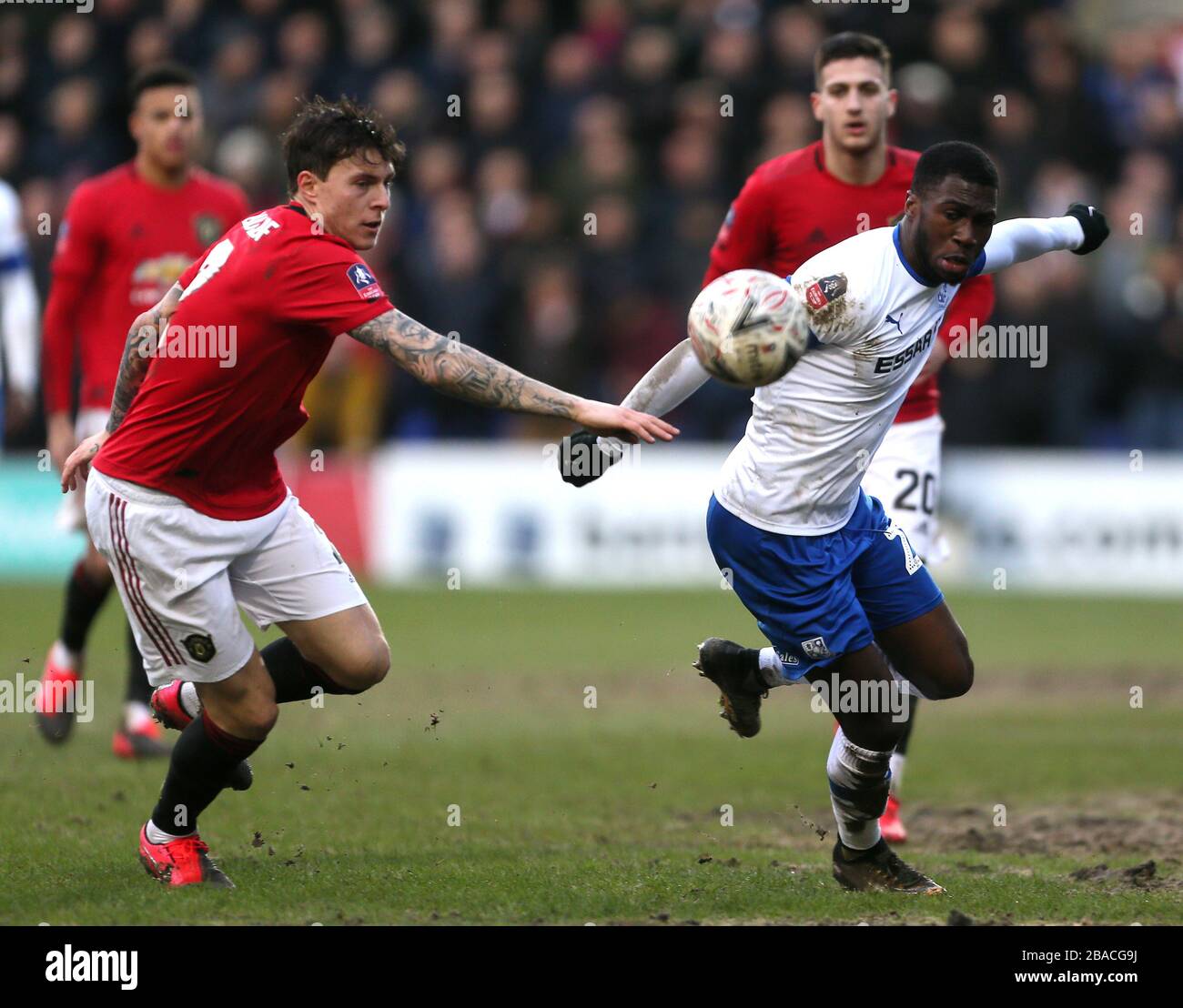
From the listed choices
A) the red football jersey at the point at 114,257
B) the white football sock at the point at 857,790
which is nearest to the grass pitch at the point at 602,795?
the white football sock at the point at 857,790

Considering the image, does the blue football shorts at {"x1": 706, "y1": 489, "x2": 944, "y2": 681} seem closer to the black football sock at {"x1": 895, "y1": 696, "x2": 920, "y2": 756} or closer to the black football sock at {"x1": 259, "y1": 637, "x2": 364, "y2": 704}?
the black football sock at {"x1": 895, "y1": 696, "x2": 920, "y2": 756}

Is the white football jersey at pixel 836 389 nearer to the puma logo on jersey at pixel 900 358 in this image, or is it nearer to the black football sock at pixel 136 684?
the puma logo on jersey at pixel 900 358

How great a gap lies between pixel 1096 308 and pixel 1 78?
11.5m

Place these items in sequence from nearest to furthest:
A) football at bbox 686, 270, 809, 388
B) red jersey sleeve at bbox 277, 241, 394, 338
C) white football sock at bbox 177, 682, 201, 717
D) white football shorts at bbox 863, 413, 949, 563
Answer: football at bbox 686, 270, 809, 388, red jersey sleeve at bbox 277, 241, 394, 338, white football sock at bbox 177, 682, 201, 717, white football shorts at bbox 863, 413, 949, 563

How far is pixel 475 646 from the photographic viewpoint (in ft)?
45.4

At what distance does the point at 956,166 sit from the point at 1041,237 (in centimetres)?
98

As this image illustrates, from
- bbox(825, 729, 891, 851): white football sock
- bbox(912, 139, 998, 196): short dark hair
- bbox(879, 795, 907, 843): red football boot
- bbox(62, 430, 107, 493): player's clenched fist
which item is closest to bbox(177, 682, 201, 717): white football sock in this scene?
bbox(62, 430, 107, 493): player's clenched fist

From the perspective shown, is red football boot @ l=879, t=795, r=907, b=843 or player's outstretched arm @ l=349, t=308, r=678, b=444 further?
red football boot @ l=879, t=795, r=907, b=843

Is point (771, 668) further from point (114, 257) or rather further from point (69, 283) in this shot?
point (69, 283)

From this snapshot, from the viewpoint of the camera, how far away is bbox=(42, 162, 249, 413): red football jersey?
9461 mm

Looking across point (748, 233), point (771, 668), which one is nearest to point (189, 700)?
point (771, 668)

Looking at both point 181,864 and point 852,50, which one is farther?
point 852,50

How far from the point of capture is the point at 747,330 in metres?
5.75

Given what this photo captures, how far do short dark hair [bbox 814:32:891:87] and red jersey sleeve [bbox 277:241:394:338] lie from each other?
317 centimetres
